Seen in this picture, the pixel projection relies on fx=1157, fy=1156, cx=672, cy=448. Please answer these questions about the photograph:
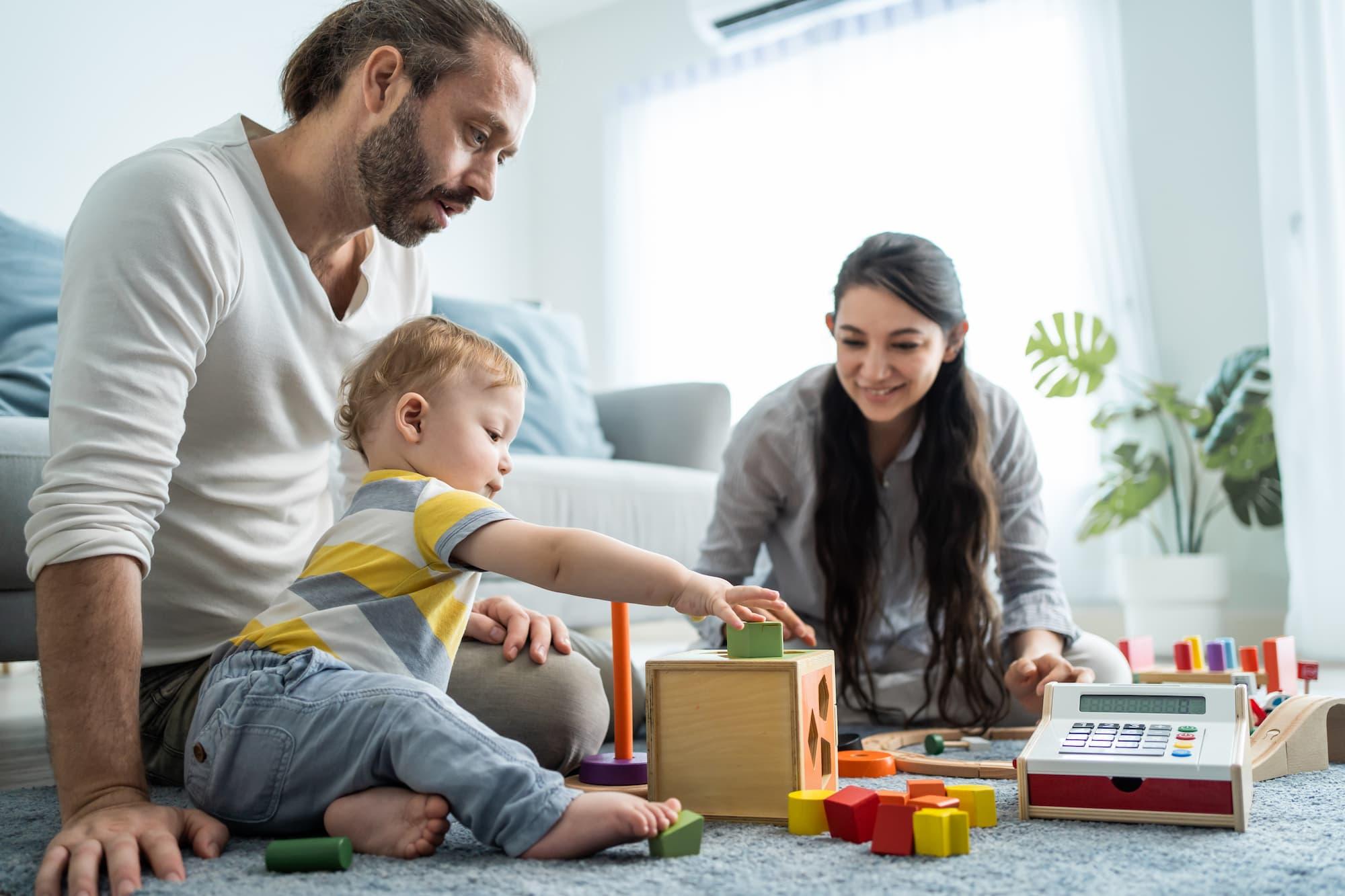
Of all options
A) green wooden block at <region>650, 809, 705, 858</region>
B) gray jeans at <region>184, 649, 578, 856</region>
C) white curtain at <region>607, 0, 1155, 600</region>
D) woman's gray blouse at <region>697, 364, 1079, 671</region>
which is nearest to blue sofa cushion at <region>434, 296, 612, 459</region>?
woman's gray blouse at <region>697, 364, 1079, 671</region>

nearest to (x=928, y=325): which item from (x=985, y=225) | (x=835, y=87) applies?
(x=985, y=225)

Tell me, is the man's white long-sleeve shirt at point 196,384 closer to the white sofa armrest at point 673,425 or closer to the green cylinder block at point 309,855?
the green cylinder block at point 309,855

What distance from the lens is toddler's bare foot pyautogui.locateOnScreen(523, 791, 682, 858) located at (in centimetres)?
83

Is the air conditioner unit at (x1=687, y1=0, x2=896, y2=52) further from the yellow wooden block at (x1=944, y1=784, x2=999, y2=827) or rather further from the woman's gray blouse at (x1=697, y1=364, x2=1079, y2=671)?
the yellow wooden block at (x1=944, y1=784, x2=999, y2=827)

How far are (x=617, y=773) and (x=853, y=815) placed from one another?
30 centimetres

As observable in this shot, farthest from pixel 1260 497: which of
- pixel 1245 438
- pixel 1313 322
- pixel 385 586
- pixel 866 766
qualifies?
pixel 385 586

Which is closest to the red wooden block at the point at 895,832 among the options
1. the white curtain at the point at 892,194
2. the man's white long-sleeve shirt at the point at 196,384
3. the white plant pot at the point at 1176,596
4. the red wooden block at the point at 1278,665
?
the man's white long-sleeve shirt at the point at 196,384

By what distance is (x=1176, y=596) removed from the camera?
9.05 ft

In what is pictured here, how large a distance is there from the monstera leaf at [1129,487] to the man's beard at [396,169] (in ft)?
7.35

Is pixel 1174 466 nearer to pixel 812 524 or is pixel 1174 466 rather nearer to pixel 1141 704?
pixel 812 524

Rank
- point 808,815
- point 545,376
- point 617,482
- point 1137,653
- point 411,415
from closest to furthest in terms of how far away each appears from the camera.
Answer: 1. point 808,815
2. point 411,415
3. point 1137,653
4. point 617,482
5. point 545,376

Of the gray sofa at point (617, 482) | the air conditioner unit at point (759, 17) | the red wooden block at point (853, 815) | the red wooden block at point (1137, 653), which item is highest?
the air conditioner unit at point (759, 17)

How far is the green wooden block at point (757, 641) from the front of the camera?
1.00 m

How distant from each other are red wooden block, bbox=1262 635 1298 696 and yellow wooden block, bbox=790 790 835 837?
93 cm
